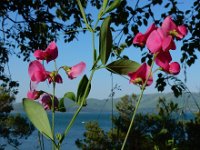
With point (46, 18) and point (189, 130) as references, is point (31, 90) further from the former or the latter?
point (46, 18)

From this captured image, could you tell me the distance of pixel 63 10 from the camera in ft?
21.9

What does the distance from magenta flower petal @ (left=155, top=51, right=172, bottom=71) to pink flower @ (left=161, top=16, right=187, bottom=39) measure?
0.05 m

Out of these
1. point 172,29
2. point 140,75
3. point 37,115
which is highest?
point 172,29

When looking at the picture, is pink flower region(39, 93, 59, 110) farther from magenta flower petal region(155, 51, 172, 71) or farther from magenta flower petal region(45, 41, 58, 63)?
magenta flower petal region(155, 51, 172, 71)

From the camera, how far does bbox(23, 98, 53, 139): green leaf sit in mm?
947

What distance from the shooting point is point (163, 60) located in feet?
3.28

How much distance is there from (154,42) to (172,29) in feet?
0.17

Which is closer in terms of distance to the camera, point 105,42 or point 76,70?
point 105,42

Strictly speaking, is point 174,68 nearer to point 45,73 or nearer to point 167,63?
point 167,63

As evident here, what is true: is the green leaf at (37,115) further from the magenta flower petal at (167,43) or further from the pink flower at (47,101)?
the magenta flower petal at (167,43)

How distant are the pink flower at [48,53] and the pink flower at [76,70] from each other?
2.2 inches

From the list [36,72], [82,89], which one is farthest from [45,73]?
[82,89]

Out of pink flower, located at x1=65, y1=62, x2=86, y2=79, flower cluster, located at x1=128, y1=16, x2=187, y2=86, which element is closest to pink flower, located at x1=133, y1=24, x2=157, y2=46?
flower cluster, located at x1=128, y1=16, x2=187, y2=86

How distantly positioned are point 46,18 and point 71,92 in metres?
5.82
